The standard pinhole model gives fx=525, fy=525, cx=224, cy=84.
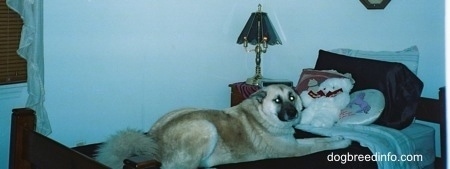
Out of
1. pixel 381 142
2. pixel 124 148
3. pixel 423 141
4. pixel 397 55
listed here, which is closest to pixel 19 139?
pixel 124 148

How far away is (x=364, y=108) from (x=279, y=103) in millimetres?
580

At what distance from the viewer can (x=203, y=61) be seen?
4.03 metres

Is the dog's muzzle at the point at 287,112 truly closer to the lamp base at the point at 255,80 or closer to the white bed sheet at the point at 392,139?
the white bed sheet at the point at 392,139

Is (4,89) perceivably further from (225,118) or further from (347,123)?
(347,123)

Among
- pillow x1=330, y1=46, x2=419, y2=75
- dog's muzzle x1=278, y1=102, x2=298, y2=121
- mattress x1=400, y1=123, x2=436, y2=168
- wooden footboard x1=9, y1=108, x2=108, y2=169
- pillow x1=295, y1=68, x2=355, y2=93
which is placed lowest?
mattress x1=400, y1=123, x2=436, y2=168

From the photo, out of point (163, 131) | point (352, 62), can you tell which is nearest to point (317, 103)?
point (352, 62)

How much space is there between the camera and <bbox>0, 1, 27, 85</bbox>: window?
309 cm

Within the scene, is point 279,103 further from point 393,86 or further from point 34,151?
point 34,151

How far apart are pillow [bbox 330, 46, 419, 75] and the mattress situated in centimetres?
35

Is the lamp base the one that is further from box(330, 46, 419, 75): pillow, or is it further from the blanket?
the blanket

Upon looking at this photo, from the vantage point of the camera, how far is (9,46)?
10.3 ft

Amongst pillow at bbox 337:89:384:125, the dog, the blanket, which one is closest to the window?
the dog

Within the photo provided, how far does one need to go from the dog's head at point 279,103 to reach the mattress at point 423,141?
682 millimetres

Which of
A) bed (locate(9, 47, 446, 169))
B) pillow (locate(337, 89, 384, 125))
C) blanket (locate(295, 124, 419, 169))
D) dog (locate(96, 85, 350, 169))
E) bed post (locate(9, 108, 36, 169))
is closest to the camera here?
bed (locate(9, 47, 446, 169))
